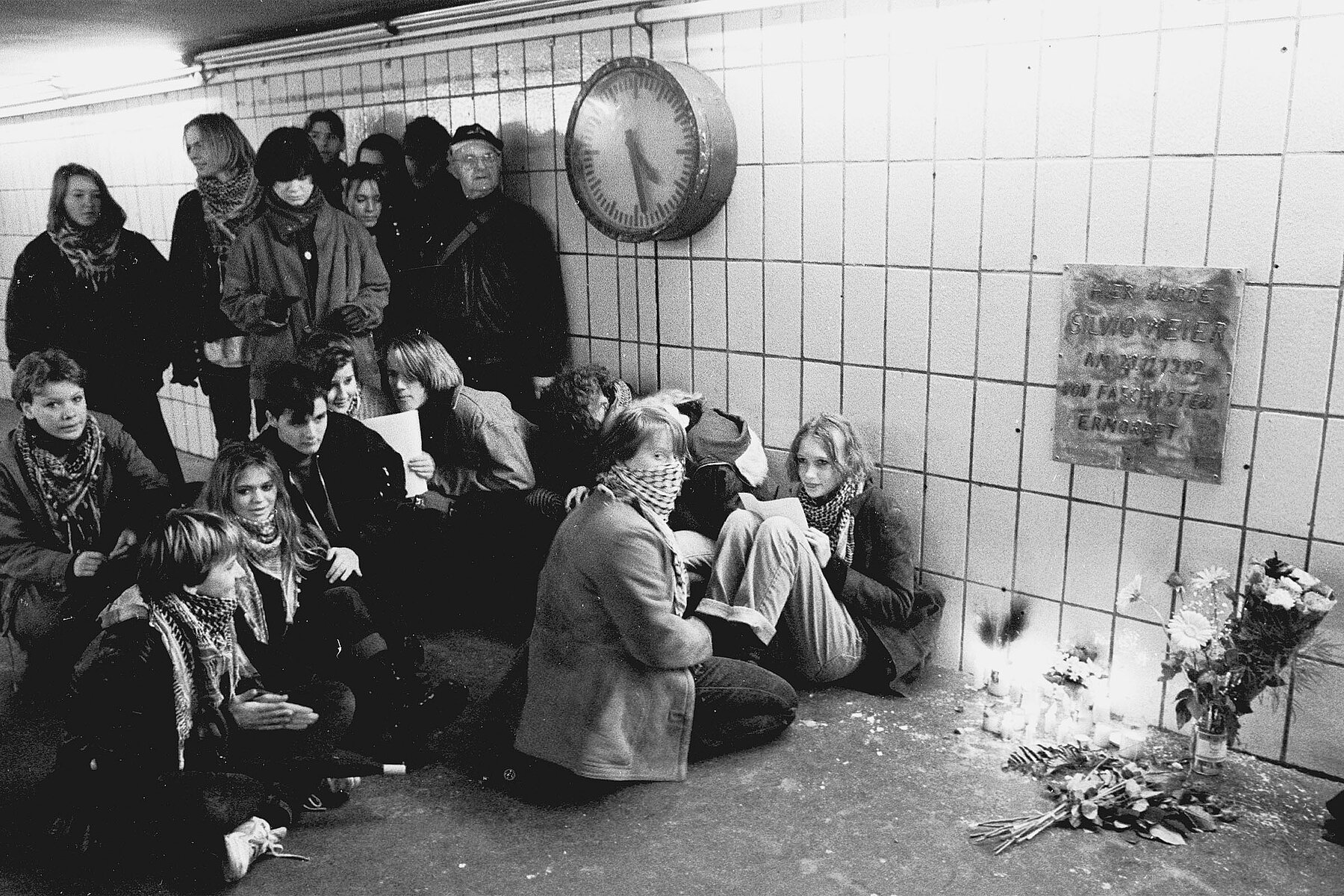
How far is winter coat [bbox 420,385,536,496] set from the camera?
505 cm

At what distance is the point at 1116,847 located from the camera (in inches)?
132

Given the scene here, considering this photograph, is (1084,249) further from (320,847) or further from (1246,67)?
(320,847)

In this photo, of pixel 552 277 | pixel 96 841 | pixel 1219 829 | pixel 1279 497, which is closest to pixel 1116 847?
pixel 1219 829

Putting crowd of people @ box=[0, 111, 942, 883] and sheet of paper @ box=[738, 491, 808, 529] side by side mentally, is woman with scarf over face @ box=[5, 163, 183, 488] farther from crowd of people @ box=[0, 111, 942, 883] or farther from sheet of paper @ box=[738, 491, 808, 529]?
sheet of paper @ box=[738, 491, 808, 529]

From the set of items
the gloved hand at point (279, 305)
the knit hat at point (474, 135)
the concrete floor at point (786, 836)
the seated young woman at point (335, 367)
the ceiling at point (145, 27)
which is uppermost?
the ceiling at point (145, 27)

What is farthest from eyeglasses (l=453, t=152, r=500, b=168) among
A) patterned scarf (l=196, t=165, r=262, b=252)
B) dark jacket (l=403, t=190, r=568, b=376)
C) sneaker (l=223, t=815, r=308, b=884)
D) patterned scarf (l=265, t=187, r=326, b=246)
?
sneaker (l=223, t=815, r=308, b=884)

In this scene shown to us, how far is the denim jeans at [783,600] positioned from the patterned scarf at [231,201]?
330 centimetres

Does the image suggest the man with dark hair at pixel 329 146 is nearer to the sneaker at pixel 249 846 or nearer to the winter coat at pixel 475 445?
the winter coat at pixel 475 445

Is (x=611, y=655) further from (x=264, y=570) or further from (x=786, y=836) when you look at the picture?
(x=264, y=570)

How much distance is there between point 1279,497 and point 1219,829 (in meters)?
1.08

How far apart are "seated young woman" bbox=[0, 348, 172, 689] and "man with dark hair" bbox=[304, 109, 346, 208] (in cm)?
250

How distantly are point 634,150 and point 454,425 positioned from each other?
1.47 meters

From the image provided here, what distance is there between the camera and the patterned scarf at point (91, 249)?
17.7ft

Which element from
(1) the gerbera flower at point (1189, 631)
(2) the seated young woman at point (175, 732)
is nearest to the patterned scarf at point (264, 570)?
(2) the seated young woman at point (175, 732)
